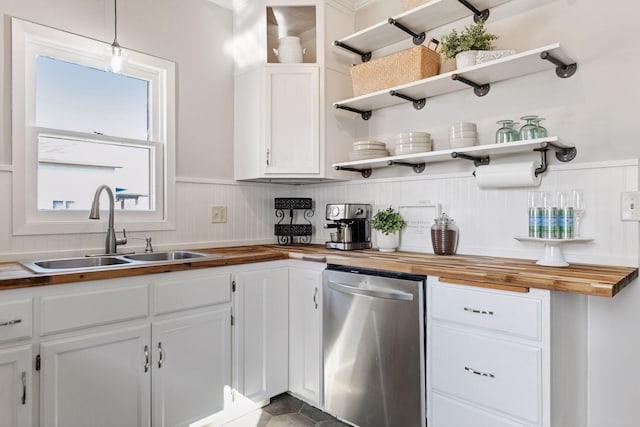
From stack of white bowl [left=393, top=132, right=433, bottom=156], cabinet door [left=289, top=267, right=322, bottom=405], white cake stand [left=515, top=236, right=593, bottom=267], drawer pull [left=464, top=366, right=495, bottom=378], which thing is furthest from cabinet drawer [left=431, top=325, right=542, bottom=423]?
stack of white bowl [left=393, top=132, right=433, bottom=156]

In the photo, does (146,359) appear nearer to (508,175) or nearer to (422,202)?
(422,202)

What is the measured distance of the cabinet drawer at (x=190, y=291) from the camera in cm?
Result: 180

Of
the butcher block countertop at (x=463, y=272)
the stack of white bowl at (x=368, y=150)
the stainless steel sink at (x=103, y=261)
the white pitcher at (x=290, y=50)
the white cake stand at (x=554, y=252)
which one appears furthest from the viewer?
the white pitcher at (x=290, y=50)

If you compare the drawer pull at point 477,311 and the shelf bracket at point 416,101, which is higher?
the shelf bracket at point 416,101

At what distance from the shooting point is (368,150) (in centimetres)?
246

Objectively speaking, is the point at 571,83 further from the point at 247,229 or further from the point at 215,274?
the point at 247,229

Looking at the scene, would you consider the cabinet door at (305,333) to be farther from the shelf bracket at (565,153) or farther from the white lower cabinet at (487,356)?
the shelf bracket at (565,153)

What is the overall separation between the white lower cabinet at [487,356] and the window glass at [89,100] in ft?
6.52

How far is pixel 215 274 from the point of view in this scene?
6.58ft

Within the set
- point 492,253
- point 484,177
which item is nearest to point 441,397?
point 492,253

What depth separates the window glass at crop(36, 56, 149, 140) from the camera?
6.88ft

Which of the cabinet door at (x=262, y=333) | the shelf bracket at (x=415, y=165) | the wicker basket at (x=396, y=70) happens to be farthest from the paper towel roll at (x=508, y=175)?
the cabinet door at (x=262, y=333)

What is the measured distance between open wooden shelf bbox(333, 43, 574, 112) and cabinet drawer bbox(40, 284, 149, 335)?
1618 mm

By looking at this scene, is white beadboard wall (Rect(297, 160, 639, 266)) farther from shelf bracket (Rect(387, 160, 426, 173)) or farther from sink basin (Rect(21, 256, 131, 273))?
sink basin (Rect(21, 256, 131, 273))
